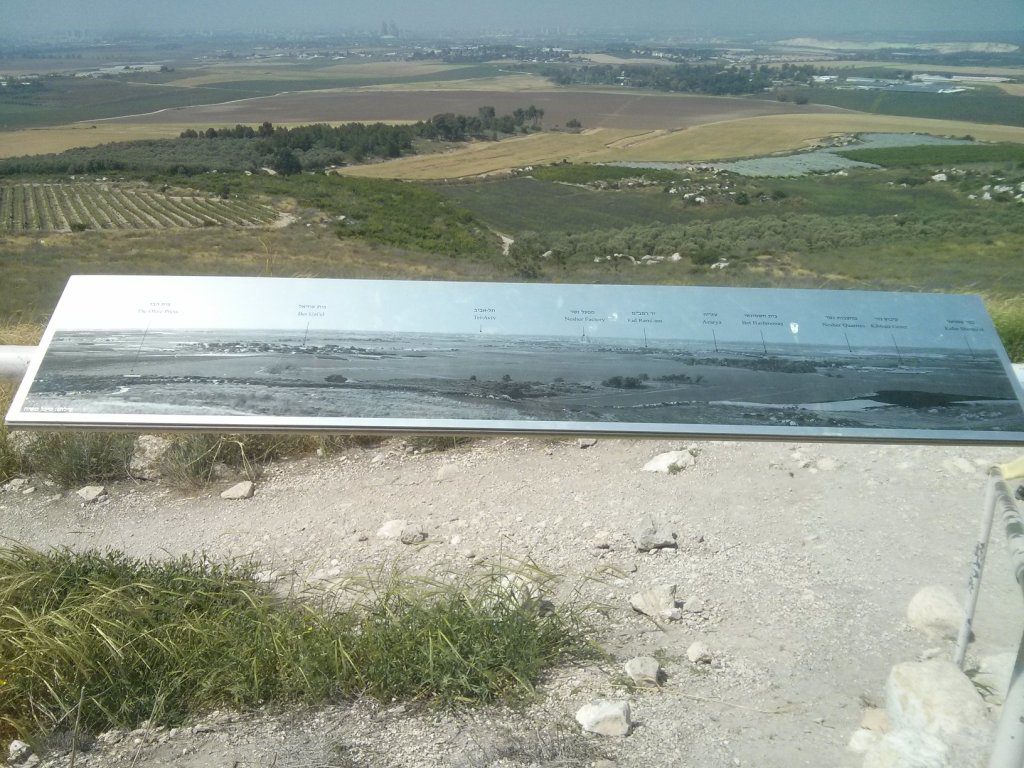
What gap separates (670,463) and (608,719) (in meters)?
2.06

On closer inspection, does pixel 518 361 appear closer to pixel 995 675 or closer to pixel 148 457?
pixel 995 675

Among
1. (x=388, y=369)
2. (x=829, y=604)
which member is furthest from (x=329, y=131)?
(x=829, y=604)

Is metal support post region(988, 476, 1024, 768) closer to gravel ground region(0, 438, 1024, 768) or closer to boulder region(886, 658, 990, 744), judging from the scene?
boulder region(886, 658, 990, 744)

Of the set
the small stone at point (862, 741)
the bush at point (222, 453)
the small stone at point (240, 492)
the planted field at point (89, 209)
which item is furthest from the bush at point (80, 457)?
the small stone at point (862, 741)

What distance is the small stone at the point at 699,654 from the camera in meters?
2.91

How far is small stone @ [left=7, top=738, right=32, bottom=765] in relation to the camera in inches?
100

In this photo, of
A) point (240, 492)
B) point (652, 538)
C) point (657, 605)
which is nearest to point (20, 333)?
point (240, 492)

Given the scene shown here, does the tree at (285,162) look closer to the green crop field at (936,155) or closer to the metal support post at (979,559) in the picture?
the green crop field at (936,155)

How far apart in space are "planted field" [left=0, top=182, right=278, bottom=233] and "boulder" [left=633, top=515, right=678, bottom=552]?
3275 mm

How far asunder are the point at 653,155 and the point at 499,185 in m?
1.07

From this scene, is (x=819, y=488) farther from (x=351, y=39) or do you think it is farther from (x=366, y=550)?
(x=351, y=39)

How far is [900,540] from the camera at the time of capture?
3723 mm

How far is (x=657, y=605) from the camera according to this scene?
323cm

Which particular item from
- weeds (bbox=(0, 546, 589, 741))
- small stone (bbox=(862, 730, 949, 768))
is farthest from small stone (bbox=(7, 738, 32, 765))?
small stone (bbox=(862, 730, 949, 768))
